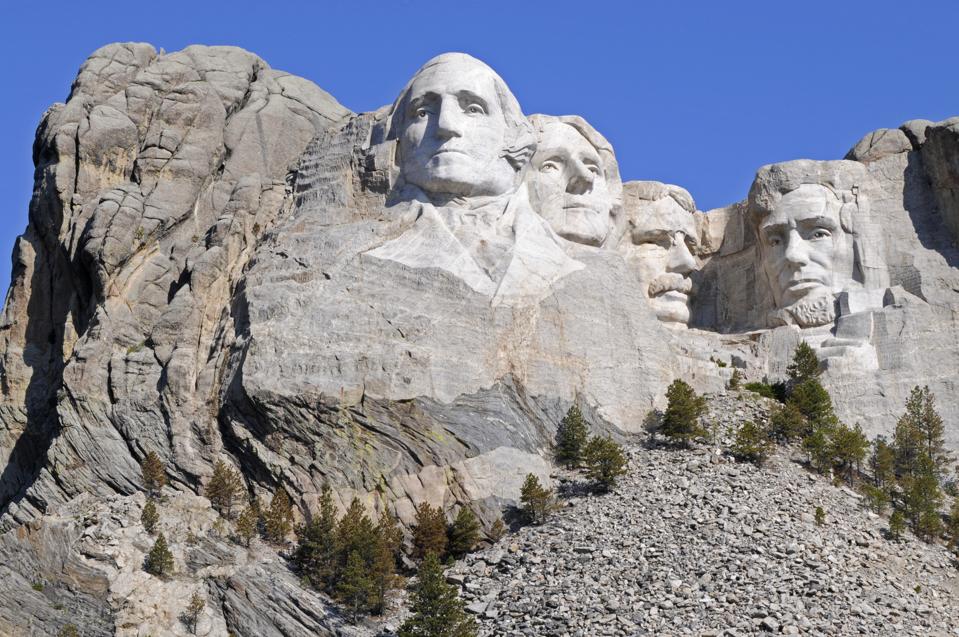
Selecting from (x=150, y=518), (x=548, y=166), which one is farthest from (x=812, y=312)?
(x=150, y=518)

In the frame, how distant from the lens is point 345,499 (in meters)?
39.9

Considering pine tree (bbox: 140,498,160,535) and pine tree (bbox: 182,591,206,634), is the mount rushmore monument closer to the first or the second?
pine tree (bbox: 140,498,160,535)

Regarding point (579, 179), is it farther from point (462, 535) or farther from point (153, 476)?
point (153, 476)

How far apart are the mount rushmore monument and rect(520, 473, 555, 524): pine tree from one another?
30.6 inches

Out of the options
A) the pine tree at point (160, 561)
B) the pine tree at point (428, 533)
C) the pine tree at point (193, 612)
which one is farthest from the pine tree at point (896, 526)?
the pine tree at point (160, 561)

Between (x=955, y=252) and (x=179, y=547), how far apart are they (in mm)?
17078

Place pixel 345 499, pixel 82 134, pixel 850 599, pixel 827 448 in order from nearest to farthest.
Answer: pixel 850 599
pixel 345 499
pixel 827 448
pixel 82 134

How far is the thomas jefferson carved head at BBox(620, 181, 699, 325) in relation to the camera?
48.7 metres

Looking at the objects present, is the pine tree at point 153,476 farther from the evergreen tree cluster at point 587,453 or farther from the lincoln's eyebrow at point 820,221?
the lincoln's eyebrow at point 820,221

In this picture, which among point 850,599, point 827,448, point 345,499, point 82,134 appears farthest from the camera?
point 82,134

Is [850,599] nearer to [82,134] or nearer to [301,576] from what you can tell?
[301,576]

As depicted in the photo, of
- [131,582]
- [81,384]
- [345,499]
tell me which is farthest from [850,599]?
[81,384]

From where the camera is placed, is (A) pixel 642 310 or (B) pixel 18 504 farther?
(A) pixel 642 310

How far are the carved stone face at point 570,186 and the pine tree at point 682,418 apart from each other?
505 cm
